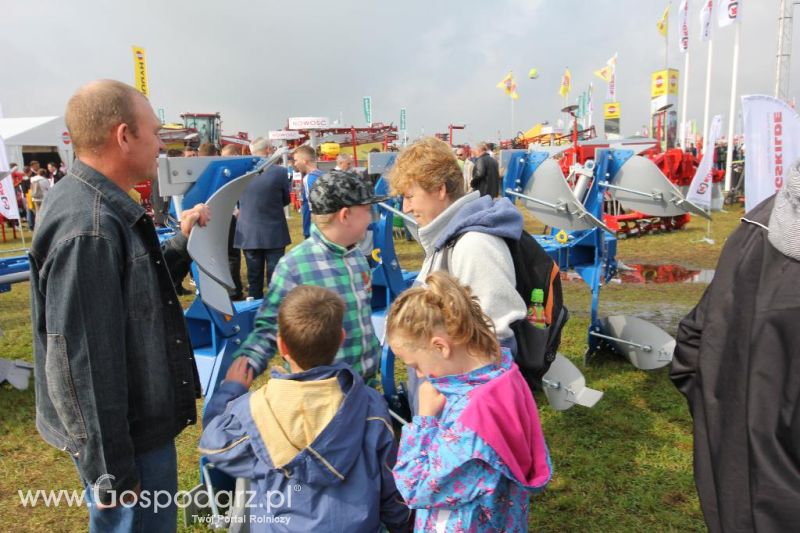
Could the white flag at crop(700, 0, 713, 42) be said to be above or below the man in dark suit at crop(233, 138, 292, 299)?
above

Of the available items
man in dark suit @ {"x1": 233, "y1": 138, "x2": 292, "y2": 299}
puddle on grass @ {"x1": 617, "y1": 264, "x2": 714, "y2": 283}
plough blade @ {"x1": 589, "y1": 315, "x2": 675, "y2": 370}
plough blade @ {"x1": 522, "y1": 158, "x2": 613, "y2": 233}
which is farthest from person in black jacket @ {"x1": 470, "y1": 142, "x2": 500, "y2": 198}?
plough blade @ {"x1": 589, "y1": 315, "x2": 675, "y2": 370}

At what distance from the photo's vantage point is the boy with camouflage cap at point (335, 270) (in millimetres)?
1956

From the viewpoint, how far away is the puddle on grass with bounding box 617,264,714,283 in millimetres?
7170

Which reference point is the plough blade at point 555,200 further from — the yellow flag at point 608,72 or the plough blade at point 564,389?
the yellow flag at point 608,72

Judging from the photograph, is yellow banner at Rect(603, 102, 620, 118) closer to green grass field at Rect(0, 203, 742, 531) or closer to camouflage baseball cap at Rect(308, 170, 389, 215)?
green grass field at Rect(0, 203, 742, 531)

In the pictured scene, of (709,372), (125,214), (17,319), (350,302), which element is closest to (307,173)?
(17,319)

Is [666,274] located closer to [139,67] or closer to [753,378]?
[753,378]

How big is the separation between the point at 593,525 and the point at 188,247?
87.3 inches

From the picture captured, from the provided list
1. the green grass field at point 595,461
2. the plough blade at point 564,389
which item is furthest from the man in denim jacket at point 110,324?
the plough blade at point 564,389

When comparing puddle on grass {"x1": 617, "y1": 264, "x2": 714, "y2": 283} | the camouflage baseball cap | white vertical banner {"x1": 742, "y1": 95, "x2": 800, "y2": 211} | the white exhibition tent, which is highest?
the white exhibition tent

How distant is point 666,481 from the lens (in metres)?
2.89

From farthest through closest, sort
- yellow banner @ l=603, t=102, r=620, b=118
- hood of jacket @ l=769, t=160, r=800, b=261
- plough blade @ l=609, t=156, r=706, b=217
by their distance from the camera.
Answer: yellow banner @ l=603, t=102, r=620, b=118 → plough blade @ l=609, t=156, r=706, b=217 → hood of jacket @ l=769, t=160, r=800, b=261

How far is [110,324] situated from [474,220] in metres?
1.09

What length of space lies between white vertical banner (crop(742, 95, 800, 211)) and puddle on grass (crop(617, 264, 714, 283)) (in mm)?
5121
